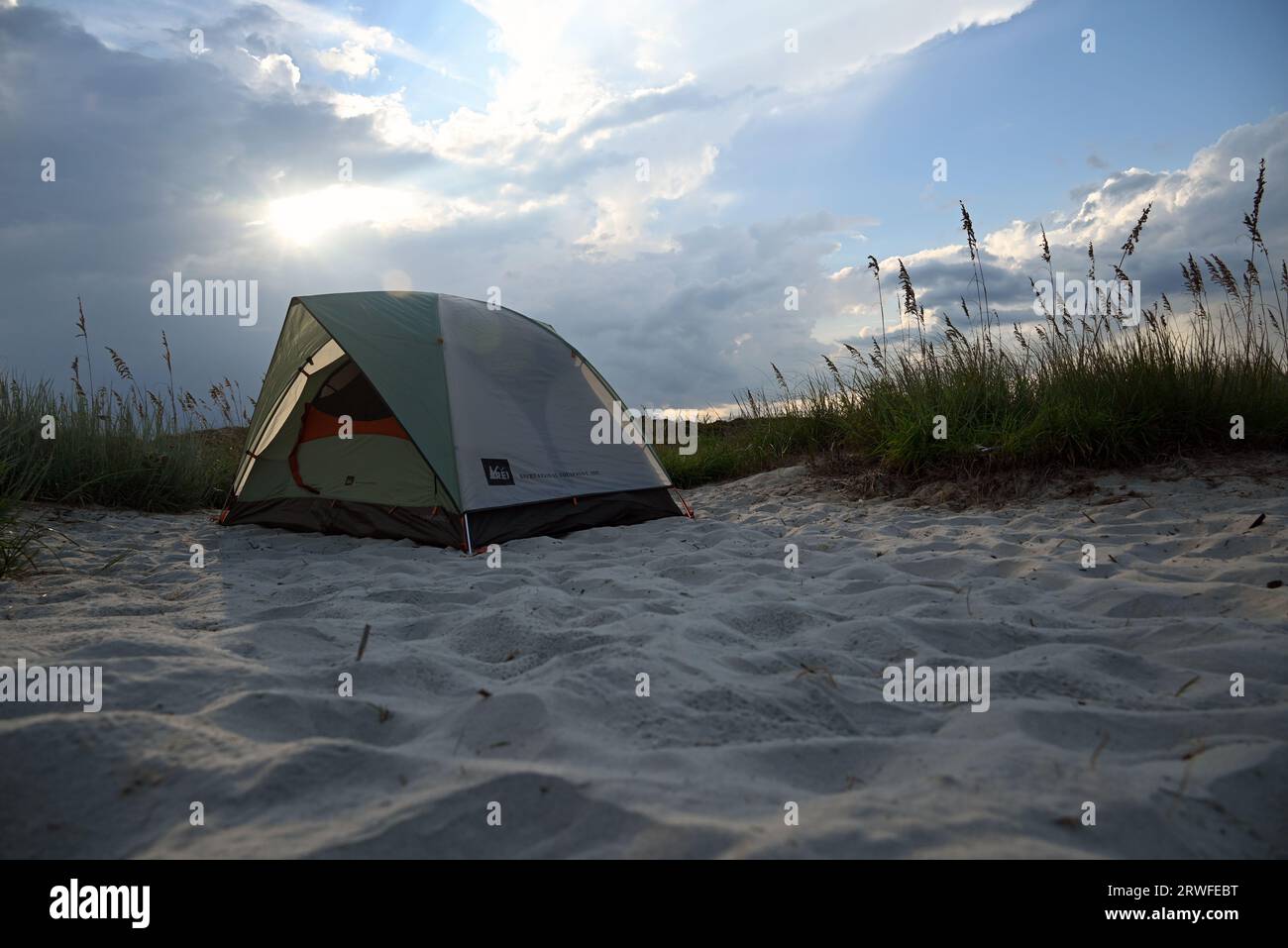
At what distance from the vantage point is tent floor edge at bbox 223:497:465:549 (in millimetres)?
4031

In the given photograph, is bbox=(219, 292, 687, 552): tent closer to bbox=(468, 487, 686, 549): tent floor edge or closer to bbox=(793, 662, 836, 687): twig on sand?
bbox=(468, 487, 686, 549): tent floor edge

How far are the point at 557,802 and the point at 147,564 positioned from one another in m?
3.11

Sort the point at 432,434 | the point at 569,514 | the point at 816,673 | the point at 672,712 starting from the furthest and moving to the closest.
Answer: the point at 569,514 → the point at 432,434 → the point at 816,673 → the point at 672,712

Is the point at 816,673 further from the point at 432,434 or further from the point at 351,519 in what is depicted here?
the point at 351,519

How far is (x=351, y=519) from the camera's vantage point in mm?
4441

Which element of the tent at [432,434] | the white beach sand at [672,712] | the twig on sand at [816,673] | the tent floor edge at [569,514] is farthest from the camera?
the tent at [432,434]

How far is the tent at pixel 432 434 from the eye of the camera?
13.6 ft

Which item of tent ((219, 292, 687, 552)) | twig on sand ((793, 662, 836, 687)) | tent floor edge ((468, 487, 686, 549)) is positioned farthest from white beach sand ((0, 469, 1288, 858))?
tent ((219, 292, 687, 552))

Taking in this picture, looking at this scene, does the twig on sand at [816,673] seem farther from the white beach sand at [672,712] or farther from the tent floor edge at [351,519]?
the tent floor edge at [351,519]

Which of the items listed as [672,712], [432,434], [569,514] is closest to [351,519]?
[432,434]

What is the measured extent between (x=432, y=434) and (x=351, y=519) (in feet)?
2.74

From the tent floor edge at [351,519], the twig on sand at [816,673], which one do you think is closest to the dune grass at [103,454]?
the tent floor edge at [351,519]

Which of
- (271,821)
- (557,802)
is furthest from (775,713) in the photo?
(271,821)
